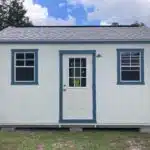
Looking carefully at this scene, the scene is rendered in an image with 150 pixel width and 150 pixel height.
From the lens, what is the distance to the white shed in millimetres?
13609

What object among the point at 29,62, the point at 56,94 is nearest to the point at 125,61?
the point at 56,94

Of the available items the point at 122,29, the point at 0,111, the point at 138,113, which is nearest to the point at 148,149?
the point at 138,113

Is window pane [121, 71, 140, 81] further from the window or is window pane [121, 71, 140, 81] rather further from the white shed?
the window

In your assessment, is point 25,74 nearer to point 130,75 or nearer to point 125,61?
point 125,61

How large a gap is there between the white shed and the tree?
3182 centimetres

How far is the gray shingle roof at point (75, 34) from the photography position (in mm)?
13630

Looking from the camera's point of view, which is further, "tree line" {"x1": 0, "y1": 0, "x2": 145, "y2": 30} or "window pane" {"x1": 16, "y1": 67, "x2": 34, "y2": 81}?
"tree line" {"x1": 0, "y1": 0, "x2": 145, "y2": 30}

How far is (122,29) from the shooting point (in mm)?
15828

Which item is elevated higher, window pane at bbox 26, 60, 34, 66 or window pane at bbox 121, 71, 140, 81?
window pane at bbox 26, 60, 34, 66

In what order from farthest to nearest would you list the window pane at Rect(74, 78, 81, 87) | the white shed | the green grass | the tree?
the tree, the window pane at Rect(74, 78, 81, 87), the white shed, the green grass

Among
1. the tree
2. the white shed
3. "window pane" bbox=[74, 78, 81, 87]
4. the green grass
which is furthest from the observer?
the tree

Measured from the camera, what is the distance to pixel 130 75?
13695mm

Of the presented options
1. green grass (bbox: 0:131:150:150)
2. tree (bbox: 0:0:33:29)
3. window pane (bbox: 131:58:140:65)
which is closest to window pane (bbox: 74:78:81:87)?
green grass (bbox: 0:131:150:150)

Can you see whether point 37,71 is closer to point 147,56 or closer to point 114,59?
point 114,59
